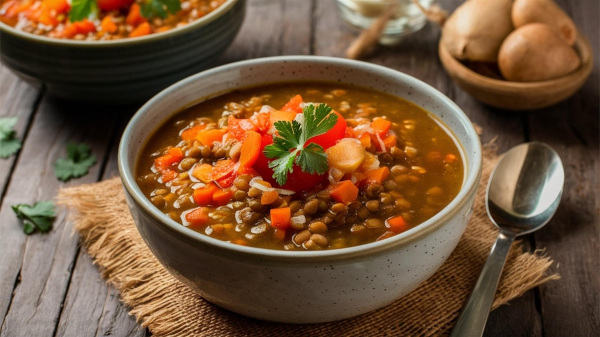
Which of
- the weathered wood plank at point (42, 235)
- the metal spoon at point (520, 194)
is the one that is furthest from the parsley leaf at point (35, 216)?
the metal spoon at point (520, 194)

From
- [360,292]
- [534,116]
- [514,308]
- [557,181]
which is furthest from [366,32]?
[360,292]

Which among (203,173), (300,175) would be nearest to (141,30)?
(203,173)

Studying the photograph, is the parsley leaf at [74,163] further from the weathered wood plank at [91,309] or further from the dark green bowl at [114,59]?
the weathered wood plank at [91,309]

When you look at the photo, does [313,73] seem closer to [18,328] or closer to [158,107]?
[158,107]

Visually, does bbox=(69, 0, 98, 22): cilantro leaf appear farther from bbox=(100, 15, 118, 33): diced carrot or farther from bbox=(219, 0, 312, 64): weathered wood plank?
bbox=(219, 0, 312, 64): weathered wood plank

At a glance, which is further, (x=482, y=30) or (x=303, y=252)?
(x=482, y=30)

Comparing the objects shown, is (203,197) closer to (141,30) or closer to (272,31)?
(141,30)

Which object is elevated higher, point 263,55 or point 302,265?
point 302,265
